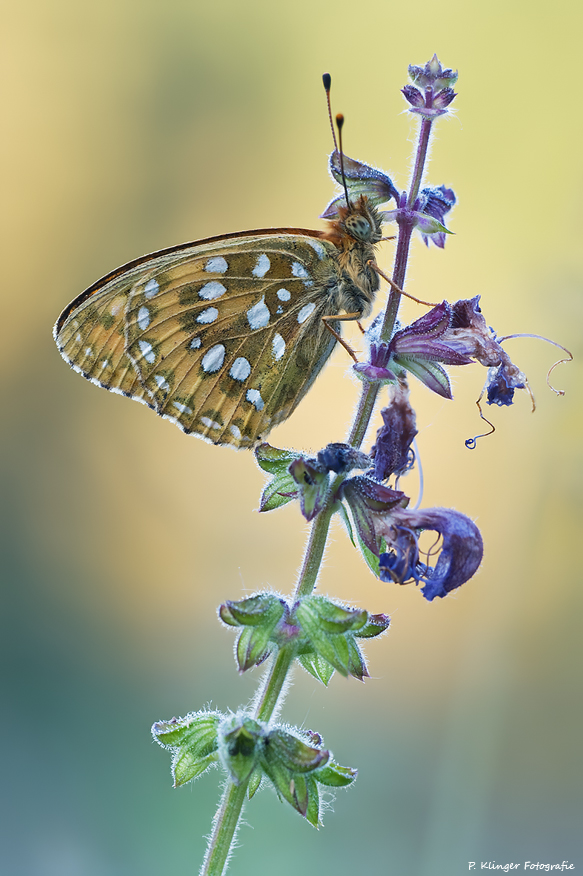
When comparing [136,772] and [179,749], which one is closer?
[179,749]

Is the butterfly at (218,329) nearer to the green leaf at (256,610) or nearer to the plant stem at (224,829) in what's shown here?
the green leaf at (256,610)

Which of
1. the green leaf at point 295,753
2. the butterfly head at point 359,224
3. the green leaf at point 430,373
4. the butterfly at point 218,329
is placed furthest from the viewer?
the butterfly at point 218,329

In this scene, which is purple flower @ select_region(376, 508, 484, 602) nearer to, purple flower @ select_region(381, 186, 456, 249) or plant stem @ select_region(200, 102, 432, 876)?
plant stem @ select_region(200, 102, 432, 876)

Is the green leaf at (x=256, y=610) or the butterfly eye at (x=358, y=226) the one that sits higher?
the butterfly eye at (x=358, y=226)

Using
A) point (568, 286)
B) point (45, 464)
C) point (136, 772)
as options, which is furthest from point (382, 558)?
point (45, 464)

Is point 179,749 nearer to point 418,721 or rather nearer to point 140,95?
point 418,721

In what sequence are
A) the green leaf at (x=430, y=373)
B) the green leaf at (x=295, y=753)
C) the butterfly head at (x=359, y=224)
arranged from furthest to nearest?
the butterfly head at (x=359, y=224) < the green leaf at (x=430, y=373) < the green leaf at (x=295, y=753)

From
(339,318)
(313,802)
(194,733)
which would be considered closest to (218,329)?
(339,318)

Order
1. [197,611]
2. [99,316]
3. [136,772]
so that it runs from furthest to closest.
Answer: [197,611], [136,772], [99,316]

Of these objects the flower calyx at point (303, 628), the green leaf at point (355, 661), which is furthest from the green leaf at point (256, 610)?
the green leaf at point (355, 661)
